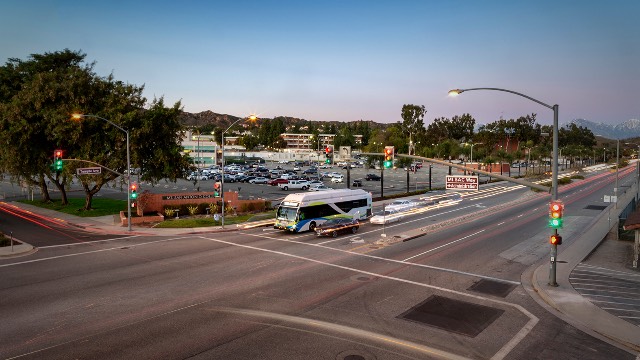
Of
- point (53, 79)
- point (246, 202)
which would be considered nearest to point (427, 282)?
point (246, 202)

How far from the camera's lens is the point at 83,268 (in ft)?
71.1

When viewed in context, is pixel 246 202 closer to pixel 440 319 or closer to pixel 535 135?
pixel 440 319

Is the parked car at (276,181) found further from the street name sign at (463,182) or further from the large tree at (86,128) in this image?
the street name sign at (463,182)

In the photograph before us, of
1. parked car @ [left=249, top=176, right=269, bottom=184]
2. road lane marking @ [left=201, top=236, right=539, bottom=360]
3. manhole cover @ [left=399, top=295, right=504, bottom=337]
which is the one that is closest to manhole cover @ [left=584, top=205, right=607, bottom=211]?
road lane marking @ [left=201, top=236, right=539, bottom=360]

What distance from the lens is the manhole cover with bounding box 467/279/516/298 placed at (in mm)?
18006

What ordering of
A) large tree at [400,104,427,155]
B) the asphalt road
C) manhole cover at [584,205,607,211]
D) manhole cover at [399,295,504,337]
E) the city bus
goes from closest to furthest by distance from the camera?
the asphalt road
manhole cover at [399,295,504,337]
the city bus
manhole cover at [584,205,607,211]
large tree at [400,104,427,155]

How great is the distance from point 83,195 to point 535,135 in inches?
6581

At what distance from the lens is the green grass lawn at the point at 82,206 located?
42.8 meters

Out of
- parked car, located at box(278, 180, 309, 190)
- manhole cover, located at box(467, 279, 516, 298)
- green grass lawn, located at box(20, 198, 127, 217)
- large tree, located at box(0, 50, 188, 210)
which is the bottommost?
manhole cover, located at box(467, 279, 516, 298)

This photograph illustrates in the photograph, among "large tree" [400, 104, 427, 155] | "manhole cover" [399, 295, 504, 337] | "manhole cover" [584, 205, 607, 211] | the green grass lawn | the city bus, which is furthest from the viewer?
"large tree" [400, 104, 427, 155]

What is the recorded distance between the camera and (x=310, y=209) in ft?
104

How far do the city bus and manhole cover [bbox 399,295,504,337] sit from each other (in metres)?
15.9

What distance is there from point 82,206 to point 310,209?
3015 centimetres

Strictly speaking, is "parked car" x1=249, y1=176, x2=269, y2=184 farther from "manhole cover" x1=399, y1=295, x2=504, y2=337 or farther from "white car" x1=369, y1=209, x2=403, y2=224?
"manhole cover" x1=399, y1=295, x2=504, y2=337
